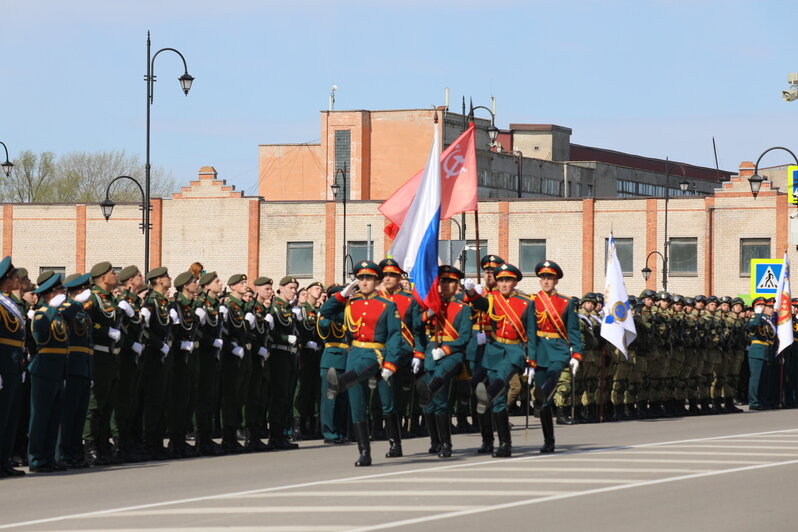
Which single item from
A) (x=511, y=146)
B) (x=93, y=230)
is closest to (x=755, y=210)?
(x=93, y=230)

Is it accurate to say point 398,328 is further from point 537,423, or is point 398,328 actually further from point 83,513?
point 537,423

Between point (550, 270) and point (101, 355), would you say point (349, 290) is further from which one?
point (101, 355)

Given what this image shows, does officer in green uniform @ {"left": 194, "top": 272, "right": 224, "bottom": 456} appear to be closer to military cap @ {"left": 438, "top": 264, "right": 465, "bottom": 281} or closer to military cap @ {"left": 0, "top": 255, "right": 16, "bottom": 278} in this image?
military cap @ {"left": 438, "top": 264, "right": 465, "bottom": 281}

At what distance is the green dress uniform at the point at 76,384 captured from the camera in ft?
48.6

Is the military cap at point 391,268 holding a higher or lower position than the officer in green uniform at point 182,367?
higher

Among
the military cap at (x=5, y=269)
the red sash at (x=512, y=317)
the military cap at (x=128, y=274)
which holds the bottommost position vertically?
the red sash at (x=512, y=317)

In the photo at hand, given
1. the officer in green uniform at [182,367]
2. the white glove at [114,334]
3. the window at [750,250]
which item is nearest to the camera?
the white glove at [114,334]

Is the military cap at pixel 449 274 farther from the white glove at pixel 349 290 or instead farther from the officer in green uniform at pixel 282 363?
the officer in green uniform at pixel 282 363

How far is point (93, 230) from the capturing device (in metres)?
74.0

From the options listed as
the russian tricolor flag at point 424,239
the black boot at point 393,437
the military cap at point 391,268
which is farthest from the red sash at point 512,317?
the black boot at point 393,437

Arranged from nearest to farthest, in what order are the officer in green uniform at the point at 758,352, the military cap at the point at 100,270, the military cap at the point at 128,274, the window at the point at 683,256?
1. the military cap at the point at 100,270
2. the military cap at the point at 128,274
3. the officer in green uniform at the point at 758,352
4. the window at the point at 683,256

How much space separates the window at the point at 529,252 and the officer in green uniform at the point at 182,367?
5458 cm

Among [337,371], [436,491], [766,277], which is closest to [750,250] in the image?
[766,277]

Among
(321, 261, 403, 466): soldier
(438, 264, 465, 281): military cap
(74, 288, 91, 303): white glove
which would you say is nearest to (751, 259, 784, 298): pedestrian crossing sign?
(438, 264, 465, 281): military cap
